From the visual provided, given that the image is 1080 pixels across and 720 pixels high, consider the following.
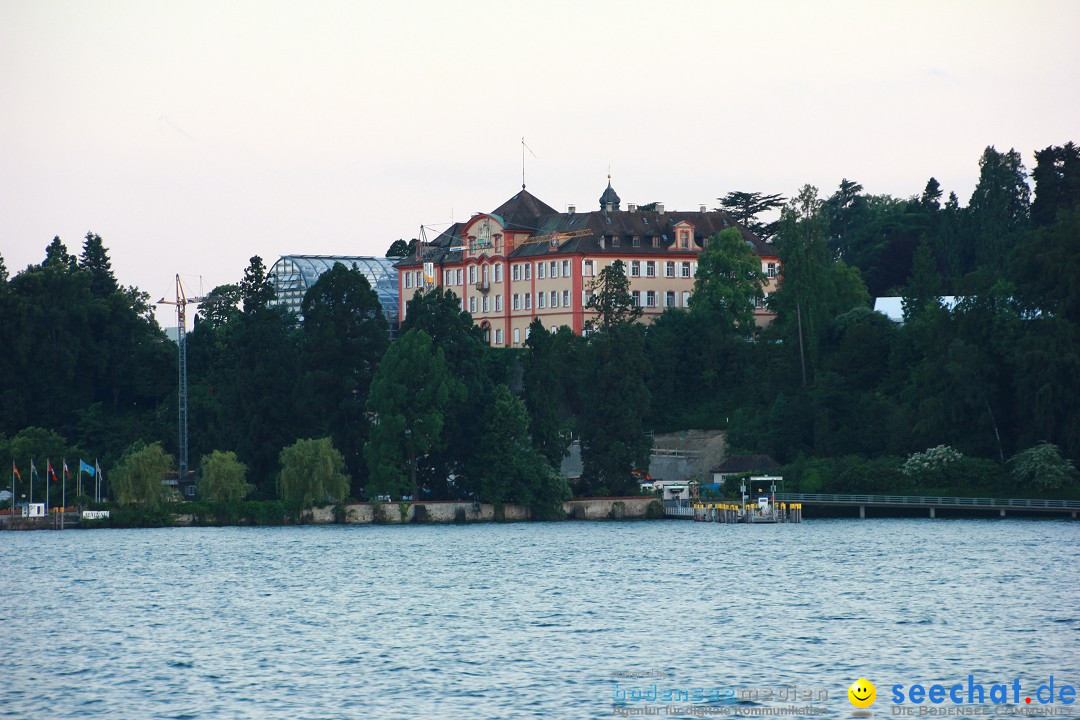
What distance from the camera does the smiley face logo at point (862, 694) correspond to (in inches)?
1460

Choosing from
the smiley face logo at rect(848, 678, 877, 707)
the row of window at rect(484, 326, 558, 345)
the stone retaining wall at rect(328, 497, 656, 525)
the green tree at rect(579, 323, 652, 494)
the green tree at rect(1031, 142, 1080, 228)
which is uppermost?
the green tree at rect(1031, 142, 1080, 228)

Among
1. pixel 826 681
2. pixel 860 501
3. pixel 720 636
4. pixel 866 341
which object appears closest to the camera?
pixel 826 681

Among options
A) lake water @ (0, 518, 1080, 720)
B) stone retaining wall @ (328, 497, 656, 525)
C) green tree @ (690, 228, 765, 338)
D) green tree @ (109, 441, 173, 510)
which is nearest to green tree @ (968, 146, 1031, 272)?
green tree @ (690, 228, 765, 338)

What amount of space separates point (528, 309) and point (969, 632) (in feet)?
318

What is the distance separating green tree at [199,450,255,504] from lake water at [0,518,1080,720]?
1286 centimetres

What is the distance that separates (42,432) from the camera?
359ft

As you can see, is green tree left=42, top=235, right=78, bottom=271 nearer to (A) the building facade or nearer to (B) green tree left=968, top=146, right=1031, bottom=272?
(A) the building facade

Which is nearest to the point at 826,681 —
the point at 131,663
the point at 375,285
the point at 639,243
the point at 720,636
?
the point at 720,636

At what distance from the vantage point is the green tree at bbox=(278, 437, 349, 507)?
328 ft

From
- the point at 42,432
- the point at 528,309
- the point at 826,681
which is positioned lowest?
the point at 826,681

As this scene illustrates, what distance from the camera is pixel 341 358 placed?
108 metres

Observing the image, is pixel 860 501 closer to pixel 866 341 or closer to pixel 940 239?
pixel 866 341

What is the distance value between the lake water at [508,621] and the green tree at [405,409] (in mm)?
12947

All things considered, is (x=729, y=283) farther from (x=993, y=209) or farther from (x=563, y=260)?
(x=993, y=209)
